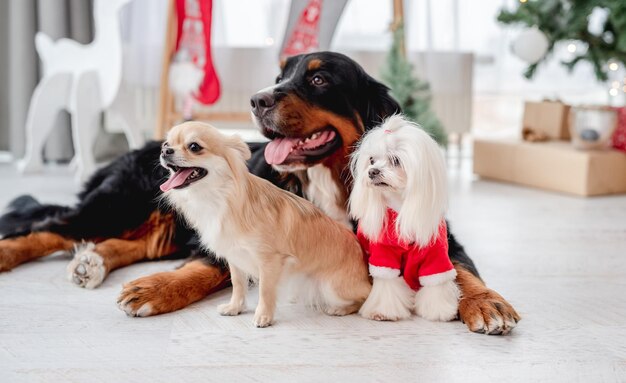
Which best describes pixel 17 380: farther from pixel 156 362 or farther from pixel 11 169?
pixel 11 169

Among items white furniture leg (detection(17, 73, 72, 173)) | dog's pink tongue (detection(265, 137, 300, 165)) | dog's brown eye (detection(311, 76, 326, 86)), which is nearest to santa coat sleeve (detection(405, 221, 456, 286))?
dog's pink tongue (detection(265, 137, 300, 165))

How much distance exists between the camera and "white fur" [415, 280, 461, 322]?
178 cm

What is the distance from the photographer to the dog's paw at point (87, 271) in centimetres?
210

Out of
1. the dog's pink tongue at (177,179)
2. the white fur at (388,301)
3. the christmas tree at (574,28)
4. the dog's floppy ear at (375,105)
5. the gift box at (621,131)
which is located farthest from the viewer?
the christmas tree at (574,28)

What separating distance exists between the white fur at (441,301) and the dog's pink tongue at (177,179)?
660 mm

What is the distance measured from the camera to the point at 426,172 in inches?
64.1

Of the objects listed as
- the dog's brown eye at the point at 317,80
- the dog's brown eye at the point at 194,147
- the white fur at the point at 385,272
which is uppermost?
the dog's brown eye at the point at 317,80

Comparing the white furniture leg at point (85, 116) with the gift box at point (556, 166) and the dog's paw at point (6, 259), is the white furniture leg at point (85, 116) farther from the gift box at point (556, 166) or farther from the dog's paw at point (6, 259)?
the gift box at point (556, 166)

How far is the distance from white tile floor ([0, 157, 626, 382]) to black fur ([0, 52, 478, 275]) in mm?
144

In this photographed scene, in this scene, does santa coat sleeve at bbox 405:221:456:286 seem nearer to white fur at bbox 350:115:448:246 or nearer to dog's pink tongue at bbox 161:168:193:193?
white fur at bbox 350:115:448:246

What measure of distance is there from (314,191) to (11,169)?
314 cm

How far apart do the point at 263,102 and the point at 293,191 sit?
0.31 m

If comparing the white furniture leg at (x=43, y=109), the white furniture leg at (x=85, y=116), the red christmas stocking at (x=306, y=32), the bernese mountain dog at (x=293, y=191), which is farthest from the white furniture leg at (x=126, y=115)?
the bernese mountain dog at (x=293, y=191)

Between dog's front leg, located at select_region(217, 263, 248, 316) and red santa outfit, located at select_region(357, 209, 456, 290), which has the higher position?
red santa outfit, located at select_region(357, 209, 456, 290)
